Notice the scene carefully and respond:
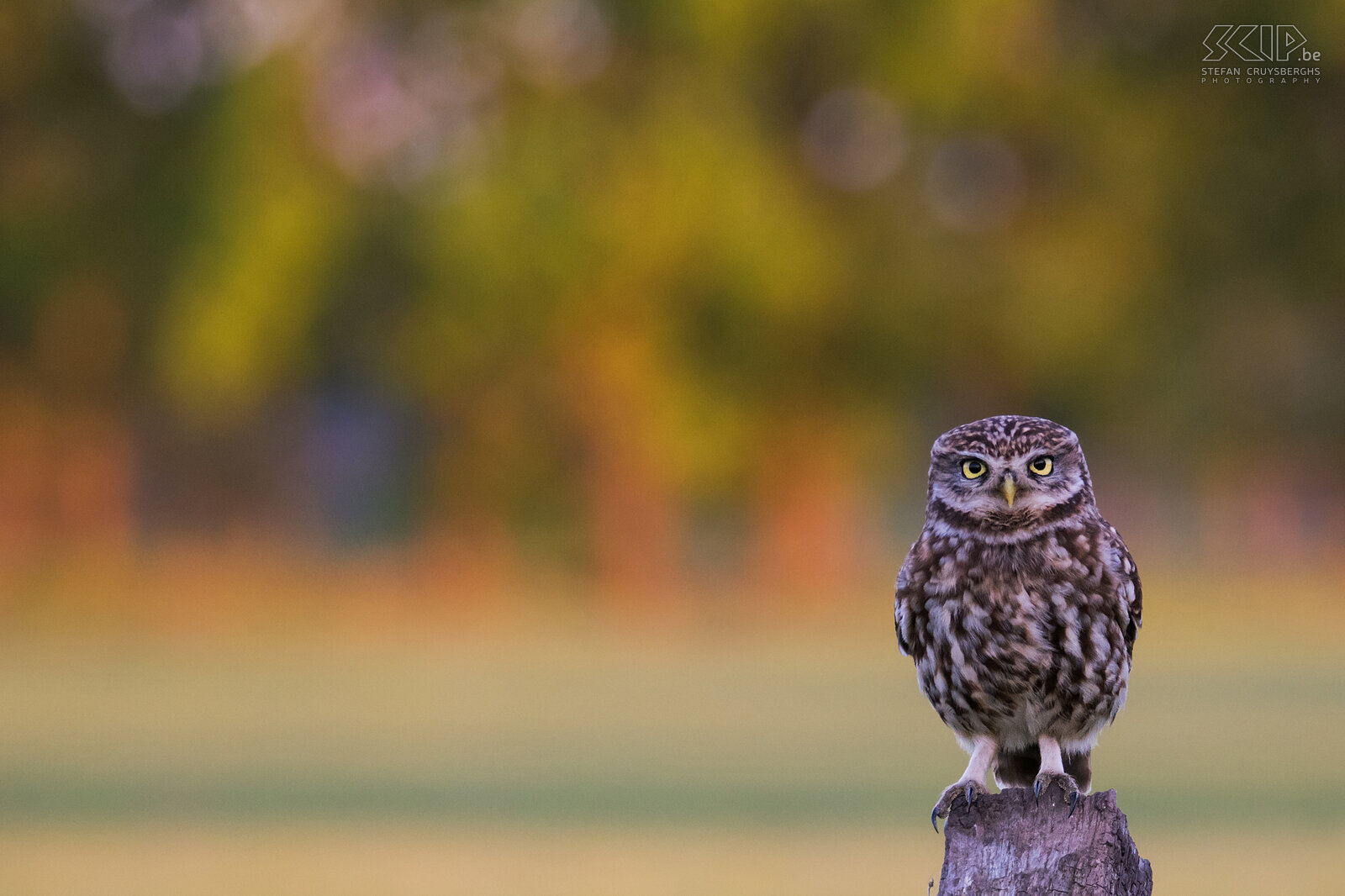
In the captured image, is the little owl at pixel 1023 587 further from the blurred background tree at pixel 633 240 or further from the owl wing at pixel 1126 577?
the blurred background tree at pixel 633 240

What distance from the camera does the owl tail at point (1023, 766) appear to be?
4977 millimetres

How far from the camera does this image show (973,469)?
15.0 ft

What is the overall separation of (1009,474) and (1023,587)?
25 centimetres

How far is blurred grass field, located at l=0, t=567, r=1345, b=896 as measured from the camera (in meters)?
11.0

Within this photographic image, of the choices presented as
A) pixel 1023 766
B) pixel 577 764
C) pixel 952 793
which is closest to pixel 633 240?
pixel 577 764

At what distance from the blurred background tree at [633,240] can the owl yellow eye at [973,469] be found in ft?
70.2

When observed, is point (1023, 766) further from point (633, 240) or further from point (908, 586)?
point (633, 240)

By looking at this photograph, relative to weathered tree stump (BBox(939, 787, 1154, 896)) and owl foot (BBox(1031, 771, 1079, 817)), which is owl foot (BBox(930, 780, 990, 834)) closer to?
owl foot (BBox(1031, 771, 1079, 817))
